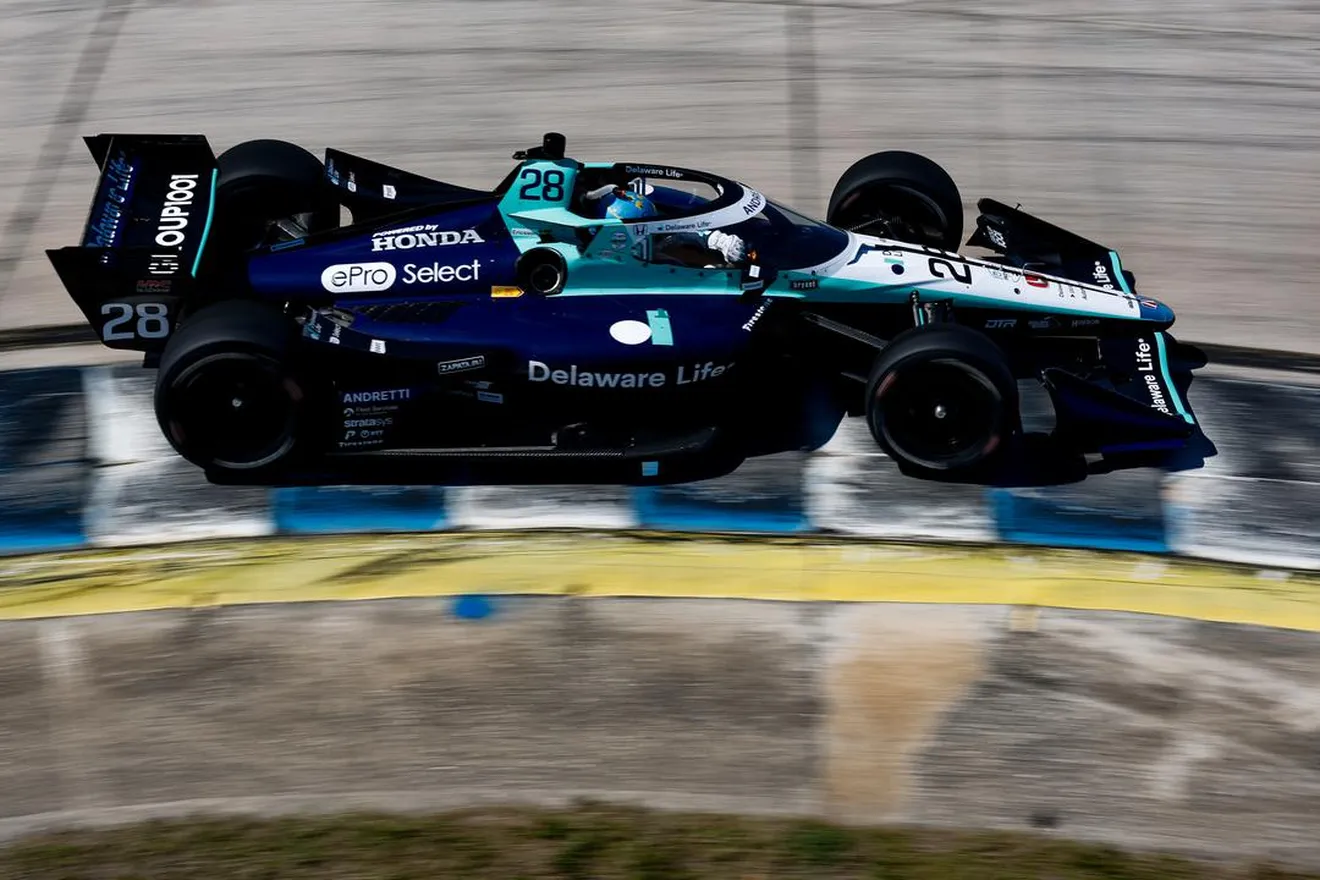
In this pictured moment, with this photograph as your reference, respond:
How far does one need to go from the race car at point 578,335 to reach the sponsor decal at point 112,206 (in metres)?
0.02

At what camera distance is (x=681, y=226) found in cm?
905

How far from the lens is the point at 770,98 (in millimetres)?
14438

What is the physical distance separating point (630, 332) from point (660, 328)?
6.9 inches

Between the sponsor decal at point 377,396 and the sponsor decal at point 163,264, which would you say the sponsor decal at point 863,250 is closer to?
the sponsor decal at point 377,396

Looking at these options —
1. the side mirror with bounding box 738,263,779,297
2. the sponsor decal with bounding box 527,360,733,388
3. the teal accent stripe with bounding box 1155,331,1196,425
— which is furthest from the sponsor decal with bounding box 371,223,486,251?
the teal accent stripe with bounding box 1155,331,1196,425

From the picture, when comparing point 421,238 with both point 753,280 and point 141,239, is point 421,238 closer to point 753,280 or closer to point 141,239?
point 141,239

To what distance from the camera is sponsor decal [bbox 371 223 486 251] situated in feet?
29.8

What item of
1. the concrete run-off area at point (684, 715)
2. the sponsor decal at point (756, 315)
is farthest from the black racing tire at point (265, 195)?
the concrete run-off area at point (684, 715)

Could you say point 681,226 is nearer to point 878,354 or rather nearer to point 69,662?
point 878,354

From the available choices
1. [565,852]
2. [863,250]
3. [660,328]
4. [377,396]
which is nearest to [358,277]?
[377,396]

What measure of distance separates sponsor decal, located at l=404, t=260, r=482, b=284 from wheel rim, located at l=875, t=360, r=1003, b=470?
2506 mm

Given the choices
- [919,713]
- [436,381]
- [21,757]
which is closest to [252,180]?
[436,381]

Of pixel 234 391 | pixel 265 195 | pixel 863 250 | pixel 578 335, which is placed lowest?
pixel 234 391

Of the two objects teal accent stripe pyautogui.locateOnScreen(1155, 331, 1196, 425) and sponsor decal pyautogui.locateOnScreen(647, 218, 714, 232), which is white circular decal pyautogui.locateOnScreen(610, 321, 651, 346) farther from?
teal accent stripe pyautogui.locateOnScreen(1155, 331, 1196, 425)
